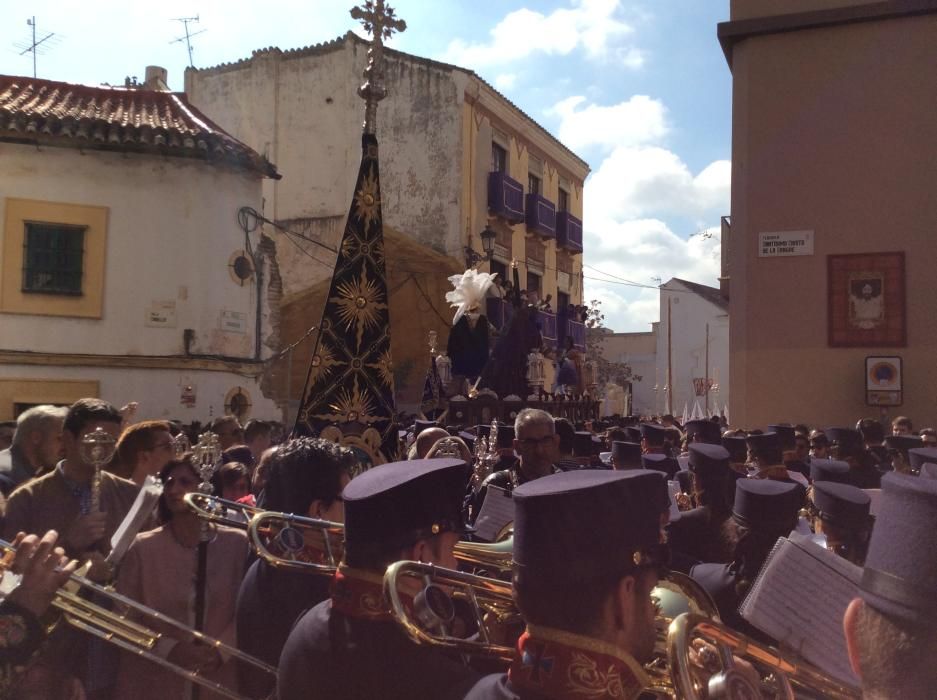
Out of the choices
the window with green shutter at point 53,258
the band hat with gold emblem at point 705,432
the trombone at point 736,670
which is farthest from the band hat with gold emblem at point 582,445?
the window with green shutter at point 53,258

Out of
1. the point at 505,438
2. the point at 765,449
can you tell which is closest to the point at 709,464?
the point at 765,449

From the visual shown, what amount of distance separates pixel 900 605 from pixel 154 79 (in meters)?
22.9

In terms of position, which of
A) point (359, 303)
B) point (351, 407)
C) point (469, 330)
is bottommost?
point (351, 407)

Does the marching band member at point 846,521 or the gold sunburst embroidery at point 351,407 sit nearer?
the marching band member at point 846,521

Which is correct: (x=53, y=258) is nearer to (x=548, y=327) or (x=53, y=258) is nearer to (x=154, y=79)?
(x=154, y=79)

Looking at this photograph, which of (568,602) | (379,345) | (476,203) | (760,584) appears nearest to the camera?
(568,602)

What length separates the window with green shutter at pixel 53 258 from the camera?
14.7m

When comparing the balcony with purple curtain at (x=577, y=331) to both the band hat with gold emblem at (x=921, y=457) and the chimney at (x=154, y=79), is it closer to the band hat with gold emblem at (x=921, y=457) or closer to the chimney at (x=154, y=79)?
the chimney at (x=154, y=79)

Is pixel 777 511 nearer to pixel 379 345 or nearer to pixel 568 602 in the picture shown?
pixel 568 602

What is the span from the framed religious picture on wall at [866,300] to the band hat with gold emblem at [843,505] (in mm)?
9496

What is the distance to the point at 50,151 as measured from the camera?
48.7ft

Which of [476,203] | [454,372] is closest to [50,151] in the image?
[454,372]

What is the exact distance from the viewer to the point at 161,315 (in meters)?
15.4

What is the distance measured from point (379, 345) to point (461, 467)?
3011mm
